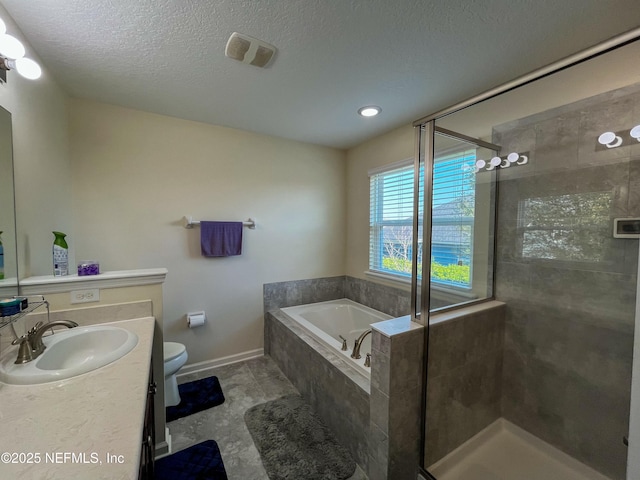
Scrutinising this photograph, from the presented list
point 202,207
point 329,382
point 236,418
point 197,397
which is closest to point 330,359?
point 329,382

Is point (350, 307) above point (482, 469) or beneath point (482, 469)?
above

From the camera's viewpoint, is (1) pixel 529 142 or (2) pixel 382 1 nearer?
(2) pixel 382 1

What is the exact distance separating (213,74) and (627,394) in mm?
2998

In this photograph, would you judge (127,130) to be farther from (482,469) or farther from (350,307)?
(482,469)

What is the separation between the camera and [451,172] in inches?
74.5

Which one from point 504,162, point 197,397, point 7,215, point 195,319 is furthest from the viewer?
point 195,319

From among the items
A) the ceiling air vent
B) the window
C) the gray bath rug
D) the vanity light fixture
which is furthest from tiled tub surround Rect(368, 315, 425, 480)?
the vanity light fixture

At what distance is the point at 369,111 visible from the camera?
7.11 ft

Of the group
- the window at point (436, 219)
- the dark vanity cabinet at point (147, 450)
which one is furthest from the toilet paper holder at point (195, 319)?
the window at point (436, 219)

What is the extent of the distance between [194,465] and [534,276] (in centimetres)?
246

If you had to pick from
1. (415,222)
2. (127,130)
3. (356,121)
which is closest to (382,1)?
(415,222)

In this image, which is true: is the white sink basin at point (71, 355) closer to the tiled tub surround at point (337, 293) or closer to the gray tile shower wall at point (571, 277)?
the tiled tub surround at point (337, 293)

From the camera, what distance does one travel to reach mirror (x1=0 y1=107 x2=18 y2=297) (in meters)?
1.13

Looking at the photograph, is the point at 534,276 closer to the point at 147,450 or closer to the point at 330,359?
the point at 330,359
